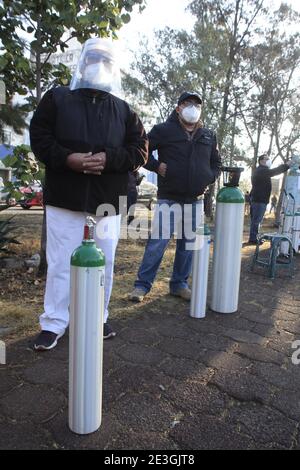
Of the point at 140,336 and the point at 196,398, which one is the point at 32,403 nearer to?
the point at 196,398

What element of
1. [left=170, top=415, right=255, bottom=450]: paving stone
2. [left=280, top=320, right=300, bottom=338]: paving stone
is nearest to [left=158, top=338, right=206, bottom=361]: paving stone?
[left=170, top=415, right=255, bottom=450]: paving stone

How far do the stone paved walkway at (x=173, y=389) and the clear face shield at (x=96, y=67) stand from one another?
182 centimetres

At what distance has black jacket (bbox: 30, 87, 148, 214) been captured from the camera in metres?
2.71

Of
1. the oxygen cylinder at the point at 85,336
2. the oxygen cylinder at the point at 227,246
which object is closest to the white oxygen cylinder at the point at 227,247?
the oxygen cylinder at the point at 227,246

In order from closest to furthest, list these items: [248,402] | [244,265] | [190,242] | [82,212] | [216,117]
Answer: [248,402] < [82,212] < [190,242] < [244,265] < [216,117]

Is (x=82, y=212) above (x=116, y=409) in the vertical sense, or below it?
above

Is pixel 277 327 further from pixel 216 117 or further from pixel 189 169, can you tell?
pixel 216 117

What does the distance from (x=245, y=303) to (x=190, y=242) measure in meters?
0.87

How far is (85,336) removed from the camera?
184cm

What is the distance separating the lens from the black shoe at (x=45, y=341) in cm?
274

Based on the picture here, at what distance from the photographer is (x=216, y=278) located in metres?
3.78

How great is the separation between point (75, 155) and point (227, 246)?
174cm

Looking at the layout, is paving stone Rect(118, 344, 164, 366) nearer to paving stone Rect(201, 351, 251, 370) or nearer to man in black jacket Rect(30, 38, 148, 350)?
paving stone Rect(201, 351, 251, 370)
